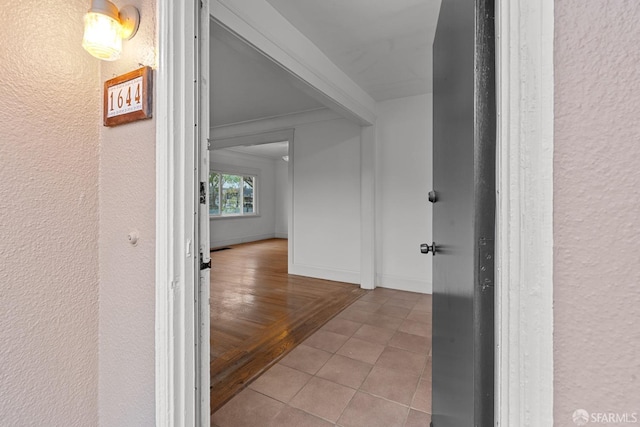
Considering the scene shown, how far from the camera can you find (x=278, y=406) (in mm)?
1517

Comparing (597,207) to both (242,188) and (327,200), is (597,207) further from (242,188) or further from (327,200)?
(242,188)

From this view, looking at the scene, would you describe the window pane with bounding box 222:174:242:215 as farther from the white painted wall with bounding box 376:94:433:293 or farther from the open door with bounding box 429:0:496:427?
the open door with bounding box 429:0:496:427

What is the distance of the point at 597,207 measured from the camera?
1.19ft

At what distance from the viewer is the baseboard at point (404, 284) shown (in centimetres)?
342

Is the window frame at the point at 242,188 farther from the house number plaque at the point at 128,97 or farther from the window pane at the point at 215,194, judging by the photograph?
the house number plaque at the point at 128,97

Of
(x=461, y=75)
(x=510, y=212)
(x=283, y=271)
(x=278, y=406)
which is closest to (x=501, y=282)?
(x=510, y=212)

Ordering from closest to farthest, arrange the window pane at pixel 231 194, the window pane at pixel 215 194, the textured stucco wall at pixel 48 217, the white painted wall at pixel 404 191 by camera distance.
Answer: the textured stucco wall at pixel 48 217 → the white painted wall at pixel 404 191 → the window pane at pixel 215 194 → the window pane at pixel 231 194

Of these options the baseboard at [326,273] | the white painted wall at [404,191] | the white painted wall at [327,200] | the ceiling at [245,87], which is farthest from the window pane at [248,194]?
the white painted wall at [404,191]

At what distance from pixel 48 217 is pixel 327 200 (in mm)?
3353

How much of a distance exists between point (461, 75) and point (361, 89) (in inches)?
106

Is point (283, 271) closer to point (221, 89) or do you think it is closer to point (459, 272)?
point (221, 89)

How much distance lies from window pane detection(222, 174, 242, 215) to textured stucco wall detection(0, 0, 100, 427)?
670cm

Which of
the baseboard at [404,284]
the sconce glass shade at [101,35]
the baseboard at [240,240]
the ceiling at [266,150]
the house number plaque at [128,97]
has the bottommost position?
the baseboard at [404,284]

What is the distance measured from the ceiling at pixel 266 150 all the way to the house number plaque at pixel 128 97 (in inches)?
226
